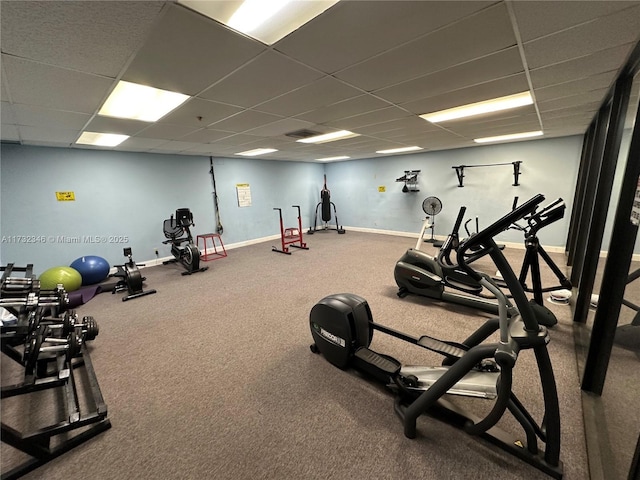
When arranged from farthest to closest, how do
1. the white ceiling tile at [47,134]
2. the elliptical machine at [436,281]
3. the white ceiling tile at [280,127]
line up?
the white ceiling tile at [280,127], the elliptical machine at [436,281], the white ceiling tile at [47,134]

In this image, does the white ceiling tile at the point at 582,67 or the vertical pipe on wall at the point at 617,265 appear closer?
the vertical pipe on wall at the point at 617,265

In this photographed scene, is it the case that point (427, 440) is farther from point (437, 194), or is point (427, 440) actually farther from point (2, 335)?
point (437, 194)

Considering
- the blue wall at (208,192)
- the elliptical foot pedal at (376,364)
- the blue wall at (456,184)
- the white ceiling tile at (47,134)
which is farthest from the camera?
the blue wall at (456,184)

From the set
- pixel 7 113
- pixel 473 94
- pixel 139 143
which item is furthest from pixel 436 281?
pixel 139 143

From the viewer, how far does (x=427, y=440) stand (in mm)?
1509

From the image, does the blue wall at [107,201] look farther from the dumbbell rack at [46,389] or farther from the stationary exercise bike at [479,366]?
the stationary exercise bike at [479,366]

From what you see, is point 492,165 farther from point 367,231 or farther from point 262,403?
point 262,403

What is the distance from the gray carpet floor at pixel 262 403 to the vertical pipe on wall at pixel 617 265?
18.0 inches

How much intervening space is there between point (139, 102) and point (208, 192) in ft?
12.8

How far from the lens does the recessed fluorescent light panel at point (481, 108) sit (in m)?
2.56

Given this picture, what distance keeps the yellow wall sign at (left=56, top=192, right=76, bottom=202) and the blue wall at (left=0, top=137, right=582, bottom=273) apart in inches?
Answer: 2.3

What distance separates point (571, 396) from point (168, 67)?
3.51 meters

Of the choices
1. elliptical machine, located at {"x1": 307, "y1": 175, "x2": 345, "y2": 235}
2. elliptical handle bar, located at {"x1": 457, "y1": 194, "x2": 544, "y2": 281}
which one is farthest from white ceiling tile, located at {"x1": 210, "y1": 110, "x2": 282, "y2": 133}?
elliptical machine, located at {"x1": 307, "y1": 175, "x2": 345, "y2": 235}

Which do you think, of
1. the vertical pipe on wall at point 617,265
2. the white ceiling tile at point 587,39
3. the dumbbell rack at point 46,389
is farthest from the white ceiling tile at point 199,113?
the vertical pipe on wall at point 617,265
